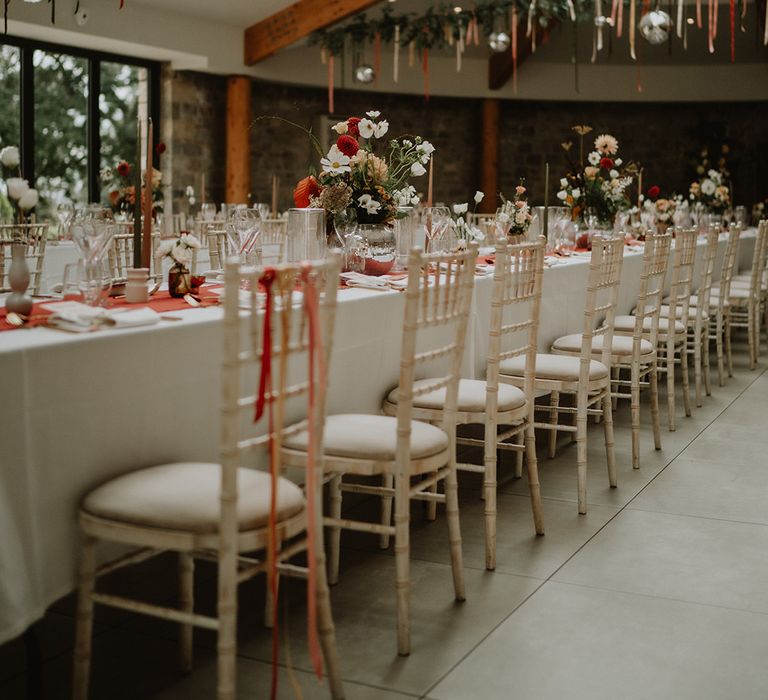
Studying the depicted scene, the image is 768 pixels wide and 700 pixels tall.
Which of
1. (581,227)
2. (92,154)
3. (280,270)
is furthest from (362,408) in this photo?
(92,154)

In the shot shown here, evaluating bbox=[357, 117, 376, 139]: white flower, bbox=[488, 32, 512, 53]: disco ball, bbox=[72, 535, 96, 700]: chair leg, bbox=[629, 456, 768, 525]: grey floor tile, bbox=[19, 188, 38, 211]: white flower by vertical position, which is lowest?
bbox=[629, 456, 768, 525]: grey floor tile

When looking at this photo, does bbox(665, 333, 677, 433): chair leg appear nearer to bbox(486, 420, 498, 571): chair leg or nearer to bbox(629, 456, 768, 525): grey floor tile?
bbox(629, 456, 768, 525): grey floor tile

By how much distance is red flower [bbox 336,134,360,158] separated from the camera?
3.98 meters

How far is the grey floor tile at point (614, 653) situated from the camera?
8.34 feet

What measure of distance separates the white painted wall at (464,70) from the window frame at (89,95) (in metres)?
0.20

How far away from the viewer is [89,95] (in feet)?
35.5

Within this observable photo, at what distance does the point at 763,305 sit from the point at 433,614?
7559 millimetres

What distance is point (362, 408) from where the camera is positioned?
3.48 meters

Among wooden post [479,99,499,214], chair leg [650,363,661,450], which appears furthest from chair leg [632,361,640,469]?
wooden post [479,99,499,214]

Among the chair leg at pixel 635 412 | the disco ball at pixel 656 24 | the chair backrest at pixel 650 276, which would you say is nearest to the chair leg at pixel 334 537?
the chair leg at pixel 635 412

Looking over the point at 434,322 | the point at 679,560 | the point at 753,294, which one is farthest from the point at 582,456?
the point at 753,294

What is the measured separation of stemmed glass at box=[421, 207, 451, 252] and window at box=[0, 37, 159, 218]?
6709 mm

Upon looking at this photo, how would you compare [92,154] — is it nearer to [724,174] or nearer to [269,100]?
[269,100]

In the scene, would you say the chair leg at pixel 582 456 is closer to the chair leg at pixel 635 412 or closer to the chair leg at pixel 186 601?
the chair leg at pixel 635 412
